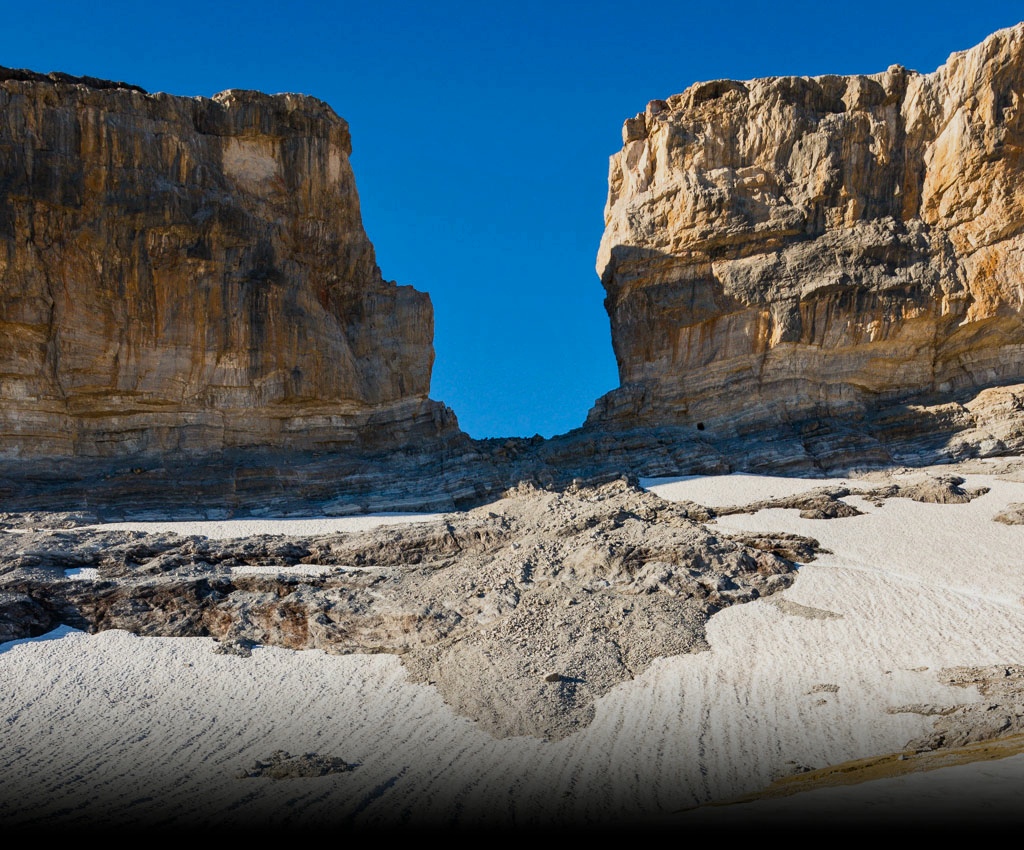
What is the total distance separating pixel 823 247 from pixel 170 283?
75.8ft

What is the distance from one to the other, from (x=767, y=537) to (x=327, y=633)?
11.5m

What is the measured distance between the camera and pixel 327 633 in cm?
2020

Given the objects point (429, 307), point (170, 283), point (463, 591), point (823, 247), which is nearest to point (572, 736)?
point (463, 591)

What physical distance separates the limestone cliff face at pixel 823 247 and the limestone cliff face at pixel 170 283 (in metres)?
9.98

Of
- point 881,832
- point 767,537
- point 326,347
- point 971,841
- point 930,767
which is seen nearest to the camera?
point 971,841

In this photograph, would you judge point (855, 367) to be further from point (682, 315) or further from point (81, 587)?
point (81, 587)

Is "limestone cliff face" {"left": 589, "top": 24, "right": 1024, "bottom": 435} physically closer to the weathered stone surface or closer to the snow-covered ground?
the weathered stone surface

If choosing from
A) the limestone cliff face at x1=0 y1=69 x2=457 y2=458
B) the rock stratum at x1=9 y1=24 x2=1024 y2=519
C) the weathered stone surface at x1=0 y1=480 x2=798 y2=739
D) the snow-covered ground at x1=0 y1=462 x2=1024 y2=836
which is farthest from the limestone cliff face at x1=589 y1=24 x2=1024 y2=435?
the snow-covered ground at x1=0 y1=462 x2=1024 y2=836

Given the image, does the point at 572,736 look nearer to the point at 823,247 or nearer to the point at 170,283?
the point at 170,283

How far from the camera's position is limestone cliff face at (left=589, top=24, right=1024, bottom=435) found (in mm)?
32562

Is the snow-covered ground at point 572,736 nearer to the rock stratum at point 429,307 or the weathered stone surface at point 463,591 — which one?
the weathered stone surface at point 463,591

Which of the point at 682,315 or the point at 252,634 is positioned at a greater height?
the point at 682,315

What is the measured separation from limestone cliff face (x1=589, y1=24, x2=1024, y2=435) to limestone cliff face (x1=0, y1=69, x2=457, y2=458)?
998 cm

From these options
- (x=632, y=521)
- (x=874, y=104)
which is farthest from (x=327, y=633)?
(x=874, y=104)
